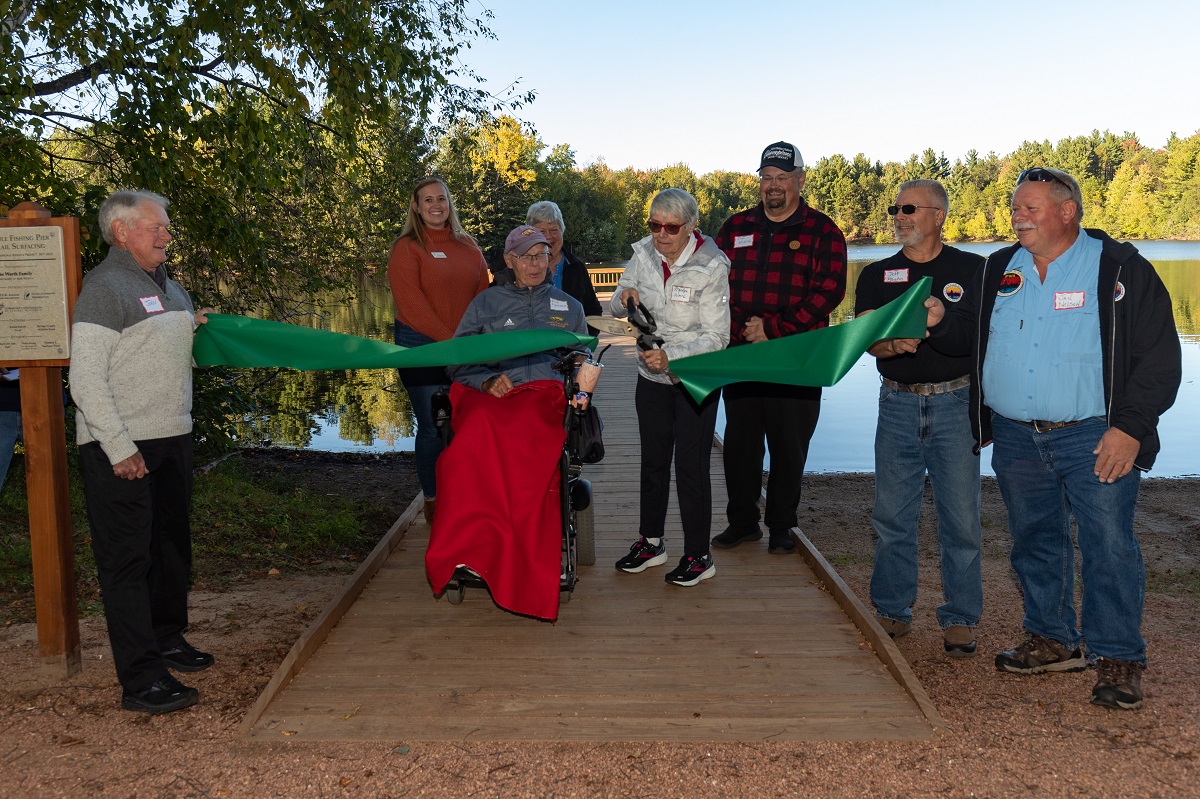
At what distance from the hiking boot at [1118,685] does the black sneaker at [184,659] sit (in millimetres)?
3521

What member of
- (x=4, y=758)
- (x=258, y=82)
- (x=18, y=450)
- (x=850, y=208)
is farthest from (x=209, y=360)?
(x=850, y=208)

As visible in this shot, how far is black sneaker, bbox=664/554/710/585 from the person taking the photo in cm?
469

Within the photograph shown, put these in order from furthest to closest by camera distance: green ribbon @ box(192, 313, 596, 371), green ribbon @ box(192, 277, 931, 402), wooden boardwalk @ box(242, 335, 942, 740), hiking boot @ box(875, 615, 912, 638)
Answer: hiking boot @ box(875, 615, 912, 638) < green ribbon @ box(192, 313, 596, 371) < green ribbon @ box(192, 277, 931, 402) < wooden boardwalk @ box(242, 335, 942, 740)

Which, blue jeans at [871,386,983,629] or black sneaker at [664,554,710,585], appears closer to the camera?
blue jeans at [871,386,983,629]

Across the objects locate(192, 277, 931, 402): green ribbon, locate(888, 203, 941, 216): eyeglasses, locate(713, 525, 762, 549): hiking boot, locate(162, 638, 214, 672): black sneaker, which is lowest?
locate(162, 638, 214, 672): black sneaker

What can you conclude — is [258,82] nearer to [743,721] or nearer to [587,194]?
[743,721]

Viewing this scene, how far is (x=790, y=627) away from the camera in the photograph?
4176 mm

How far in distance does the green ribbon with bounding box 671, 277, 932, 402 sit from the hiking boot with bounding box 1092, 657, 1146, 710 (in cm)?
149

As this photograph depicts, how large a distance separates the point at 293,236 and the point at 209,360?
211 inches

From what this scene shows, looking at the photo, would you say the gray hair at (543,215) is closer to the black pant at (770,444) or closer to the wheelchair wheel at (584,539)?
the black pant at (770,444)

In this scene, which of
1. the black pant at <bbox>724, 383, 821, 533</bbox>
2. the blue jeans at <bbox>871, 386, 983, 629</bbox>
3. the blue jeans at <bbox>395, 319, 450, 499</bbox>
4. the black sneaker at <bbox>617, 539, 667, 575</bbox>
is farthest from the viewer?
the blue jeans at <bbox>395, 319, 450, 499</bbox>

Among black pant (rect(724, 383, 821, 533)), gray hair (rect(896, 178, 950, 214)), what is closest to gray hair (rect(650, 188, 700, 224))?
gray hair (rect(896, 178, 950, 214))

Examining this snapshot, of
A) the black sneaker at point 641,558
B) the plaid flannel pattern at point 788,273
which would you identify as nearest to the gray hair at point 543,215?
the plaid flannel pattern at point 788,273

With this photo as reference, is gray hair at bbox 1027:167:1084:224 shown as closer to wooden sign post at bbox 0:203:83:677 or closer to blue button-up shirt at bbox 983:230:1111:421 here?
blue button-up shirt at bbox 983:230:1111:421
